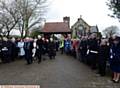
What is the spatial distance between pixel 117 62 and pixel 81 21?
91.0 metres

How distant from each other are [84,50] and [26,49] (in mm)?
3698

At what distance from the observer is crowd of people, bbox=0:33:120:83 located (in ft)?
48.4

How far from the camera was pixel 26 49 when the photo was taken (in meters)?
22.7

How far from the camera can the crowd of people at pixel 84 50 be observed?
14.8m

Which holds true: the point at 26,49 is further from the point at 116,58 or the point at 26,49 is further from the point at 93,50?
the point at 116,58

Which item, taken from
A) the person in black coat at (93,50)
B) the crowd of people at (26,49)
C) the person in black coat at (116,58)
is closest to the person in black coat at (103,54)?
the person in black coat at (116,58)

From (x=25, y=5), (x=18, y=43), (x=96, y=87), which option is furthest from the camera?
(x=25, y=5)

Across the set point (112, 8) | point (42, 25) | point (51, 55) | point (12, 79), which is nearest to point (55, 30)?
point (42, 25)

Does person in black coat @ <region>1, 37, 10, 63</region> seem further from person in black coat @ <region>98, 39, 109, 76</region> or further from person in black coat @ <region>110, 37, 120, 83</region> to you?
person in black coat @ <region>110, 37, 120, 83</region>

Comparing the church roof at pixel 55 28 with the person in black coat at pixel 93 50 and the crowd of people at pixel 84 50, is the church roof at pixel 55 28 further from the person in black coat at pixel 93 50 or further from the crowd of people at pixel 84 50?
the person in black coat at pixel 93 50

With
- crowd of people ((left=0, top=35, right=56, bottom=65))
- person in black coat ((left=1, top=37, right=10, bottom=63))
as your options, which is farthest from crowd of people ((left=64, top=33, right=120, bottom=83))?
person in black coat ((left=1, top=37, right=10, bottom=63))

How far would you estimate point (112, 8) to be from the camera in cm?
2302

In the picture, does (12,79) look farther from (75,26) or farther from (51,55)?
(75,26)

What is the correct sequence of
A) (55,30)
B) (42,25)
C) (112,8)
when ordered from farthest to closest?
1. (42,25)
2. (55,30)
3. (112,8)
